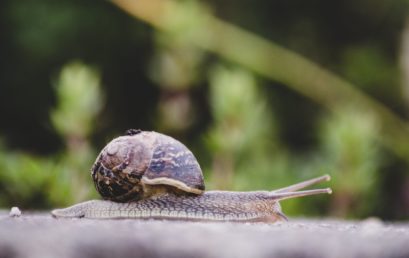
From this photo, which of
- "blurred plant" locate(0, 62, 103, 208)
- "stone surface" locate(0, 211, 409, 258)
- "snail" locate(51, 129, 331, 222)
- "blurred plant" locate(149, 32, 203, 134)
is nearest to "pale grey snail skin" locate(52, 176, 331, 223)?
"snail" locate(51, 129, 331, 222)

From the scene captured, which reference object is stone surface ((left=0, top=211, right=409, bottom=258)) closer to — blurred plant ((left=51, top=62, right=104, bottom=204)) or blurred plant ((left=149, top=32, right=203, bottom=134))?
blurred plant ((left=51, top=62, right=104, bottom=204))

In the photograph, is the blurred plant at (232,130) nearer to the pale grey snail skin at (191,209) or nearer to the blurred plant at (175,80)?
the blurred plant at (175,80)

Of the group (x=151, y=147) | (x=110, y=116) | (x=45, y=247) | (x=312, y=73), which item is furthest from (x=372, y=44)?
(x=45, y=247)

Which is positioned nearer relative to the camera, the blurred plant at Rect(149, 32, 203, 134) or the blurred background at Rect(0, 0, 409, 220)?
the blurred background at Rect(0, 0, 409, 220)

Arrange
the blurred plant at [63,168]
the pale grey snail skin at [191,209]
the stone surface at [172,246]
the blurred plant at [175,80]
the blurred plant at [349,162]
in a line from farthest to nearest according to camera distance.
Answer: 1. the blurred plant at [175,80]
2. the blurred plant at [349,162]
3. the blurred plant at [63,168]
4. the pale grey snail skin at [191,209]
5. the stone surface at [172,246]

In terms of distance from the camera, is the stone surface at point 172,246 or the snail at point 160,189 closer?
the stone surface at point 172,246

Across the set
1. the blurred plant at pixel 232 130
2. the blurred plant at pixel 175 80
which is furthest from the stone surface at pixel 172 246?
the blurred plant at pixel 175 80

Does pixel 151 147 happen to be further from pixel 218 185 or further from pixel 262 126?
pixel 262 126
